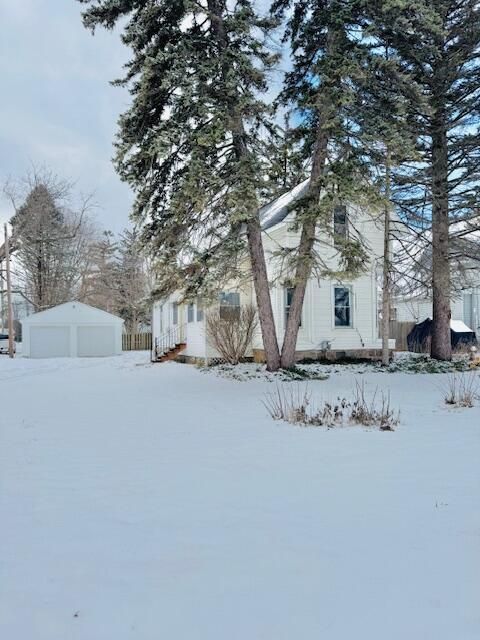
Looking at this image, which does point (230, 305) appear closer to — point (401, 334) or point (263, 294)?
point (263, 294)

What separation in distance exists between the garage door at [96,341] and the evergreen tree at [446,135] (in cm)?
1760

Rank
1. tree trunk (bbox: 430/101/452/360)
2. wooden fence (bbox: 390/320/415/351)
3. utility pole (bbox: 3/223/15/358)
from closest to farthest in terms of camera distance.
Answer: tree trunk (bbox: 430/101/452/360) < wooden fence (bbox: 390/320/415/351) < utility pole (bbox: 3/223/15/358)

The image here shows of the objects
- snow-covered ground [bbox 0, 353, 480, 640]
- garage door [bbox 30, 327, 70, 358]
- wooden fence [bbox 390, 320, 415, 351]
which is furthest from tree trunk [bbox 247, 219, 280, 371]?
garage door [bbox 30, 327, 70, 358]

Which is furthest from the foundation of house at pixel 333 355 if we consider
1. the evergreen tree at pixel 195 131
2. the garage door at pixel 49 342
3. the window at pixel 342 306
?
the garage door at pixel 49 342

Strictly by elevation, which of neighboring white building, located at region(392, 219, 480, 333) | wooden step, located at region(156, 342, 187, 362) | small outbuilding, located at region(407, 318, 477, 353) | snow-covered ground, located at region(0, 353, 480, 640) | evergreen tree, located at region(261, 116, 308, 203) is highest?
evergreen tree, located at region(261, 116, 308, 203)

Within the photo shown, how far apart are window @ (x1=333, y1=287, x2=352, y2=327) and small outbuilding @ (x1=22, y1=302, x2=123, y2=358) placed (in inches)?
566

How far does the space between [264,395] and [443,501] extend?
19.7 ft

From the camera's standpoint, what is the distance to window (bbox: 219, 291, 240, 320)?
1522 centimetres

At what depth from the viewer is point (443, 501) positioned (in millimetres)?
3734

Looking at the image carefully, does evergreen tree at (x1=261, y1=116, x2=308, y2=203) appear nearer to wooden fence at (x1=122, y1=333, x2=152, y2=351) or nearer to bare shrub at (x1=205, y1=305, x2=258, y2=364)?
bare shrub at (x1=205, y1=305, x2=258, y2=364)

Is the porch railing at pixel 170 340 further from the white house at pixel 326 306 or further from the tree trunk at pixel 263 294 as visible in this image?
the tree trunk at pixel 263 294

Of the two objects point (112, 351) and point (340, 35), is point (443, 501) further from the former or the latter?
Answer: point (112, 351)

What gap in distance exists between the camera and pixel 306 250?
11703 mm

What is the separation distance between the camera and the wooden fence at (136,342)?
30812 millimetres
